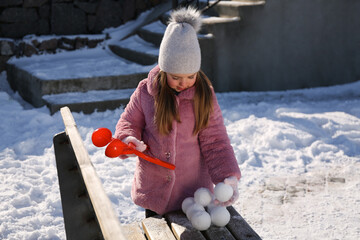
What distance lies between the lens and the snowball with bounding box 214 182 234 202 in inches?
84.6

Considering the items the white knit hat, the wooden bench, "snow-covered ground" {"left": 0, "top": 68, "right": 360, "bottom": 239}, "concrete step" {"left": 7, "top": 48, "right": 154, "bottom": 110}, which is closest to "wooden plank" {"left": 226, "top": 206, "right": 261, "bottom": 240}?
the wooden bench

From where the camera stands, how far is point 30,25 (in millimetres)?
7867

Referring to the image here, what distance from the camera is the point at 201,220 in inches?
85.9

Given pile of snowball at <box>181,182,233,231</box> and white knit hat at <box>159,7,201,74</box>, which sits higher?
white knit hat at <box>159,7,201,74</box>

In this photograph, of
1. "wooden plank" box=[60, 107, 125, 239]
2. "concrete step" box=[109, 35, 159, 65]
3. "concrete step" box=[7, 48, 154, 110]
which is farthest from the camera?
"concrete step" box=[109, 35, 159, 65]

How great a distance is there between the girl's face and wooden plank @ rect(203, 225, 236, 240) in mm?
703

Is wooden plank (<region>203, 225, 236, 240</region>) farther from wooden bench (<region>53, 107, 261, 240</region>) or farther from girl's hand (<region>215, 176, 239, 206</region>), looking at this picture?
girl's hand (<region>215, 176, 239, 206</region>)

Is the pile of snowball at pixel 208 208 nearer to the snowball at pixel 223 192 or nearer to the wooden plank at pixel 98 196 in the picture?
the snowball at pixel 223 192

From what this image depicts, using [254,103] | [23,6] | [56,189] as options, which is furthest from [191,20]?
[23,6]

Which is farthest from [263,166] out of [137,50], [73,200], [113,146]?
[137,50]

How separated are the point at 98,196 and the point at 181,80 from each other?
958 millimetres

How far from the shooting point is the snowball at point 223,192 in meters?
2.15

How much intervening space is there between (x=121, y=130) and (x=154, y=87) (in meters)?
0.29

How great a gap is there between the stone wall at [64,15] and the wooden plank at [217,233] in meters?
6.53
